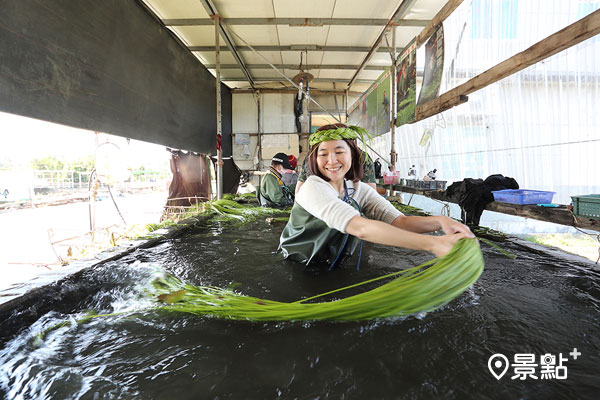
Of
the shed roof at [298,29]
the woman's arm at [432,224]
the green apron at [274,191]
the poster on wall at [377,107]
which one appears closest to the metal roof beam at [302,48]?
the shed roof at [298,29]

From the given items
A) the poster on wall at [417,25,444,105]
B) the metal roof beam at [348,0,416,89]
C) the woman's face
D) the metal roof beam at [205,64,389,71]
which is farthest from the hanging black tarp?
the poster on wall at [417,25,444,105]

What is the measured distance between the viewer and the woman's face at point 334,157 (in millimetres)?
1807

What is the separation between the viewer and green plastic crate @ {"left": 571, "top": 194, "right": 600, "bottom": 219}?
2188mm

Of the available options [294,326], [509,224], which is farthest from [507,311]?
[509,224]

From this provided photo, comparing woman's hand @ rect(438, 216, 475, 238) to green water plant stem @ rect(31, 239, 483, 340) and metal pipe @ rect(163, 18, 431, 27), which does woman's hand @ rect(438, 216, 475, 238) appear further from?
metal pipe @ rect(163, 18, 431, 27)

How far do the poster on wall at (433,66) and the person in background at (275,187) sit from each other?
302 centimetres

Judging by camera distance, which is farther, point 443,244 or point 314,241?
point 314,241

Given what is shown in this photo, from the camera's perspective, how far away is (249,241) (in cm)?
301

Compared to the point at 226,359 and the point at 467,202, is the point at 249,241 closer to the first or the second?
the point at 226,359

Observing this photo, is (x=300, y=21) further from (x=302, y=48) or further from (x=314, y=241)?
(x=314, y=241)

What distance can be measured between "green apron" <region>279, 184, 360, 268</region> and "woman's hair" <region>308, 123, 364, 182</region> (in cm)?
19

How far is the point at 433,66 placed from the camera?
16.5 ft

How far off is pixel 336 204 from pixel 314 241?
0.60 m

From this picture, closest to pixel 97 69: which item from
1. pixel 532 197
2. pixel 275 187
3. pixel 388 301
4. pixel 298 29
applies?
pixel 275 187
